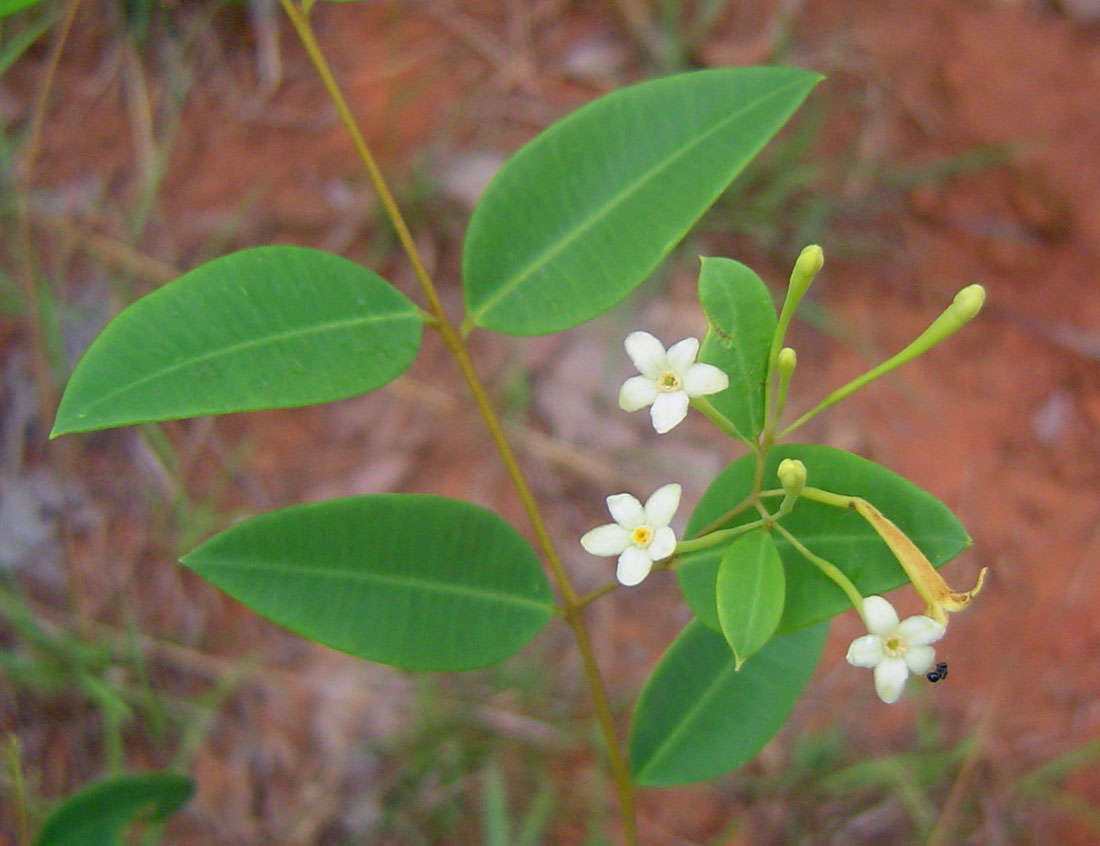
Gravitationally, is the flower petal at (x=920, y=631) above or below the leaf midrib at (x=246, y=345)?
below

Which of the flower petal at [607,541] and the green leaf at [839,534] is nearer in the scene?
the green leaf at [839,534]

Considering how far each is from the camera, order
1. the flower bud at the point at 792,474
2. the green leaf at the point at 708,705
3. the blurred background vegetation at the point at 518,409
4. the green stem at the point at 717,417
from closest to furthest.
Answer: the flower bud at the point at 792,474
the green stem at the point at 717,417
the green leaf at the point at 708,705
the blurred background vegetation at the point at 518,409

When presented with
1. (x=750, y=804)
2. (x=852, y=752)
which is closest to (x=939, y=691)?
(x=852, y=752)

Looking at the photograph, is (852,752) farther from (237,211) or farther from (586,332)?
(237,211)

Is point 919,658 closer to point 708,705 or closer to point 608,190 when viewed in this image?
point 708,705

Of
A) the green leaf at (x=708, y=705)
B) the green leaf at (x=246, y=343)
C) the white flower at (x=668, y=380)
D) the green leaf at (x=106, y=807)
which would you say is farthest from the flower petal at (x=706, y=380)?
the green leaf at (x=106, y=807)

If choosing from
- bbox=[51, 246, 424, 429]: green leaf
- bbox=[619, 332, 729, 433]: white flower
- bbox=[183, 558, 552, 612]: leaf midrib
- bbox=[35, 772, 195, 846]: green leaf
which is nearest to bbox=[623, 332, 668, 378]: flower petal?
bbox=[619, 332, 729, 433]: white flower

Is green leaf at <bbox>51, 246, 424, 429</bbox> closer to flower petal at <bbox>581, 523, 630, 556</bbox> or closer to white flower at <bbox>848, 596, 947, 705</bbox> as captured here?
flower petal at <bbox>581, 523, 630, 556</bbox>

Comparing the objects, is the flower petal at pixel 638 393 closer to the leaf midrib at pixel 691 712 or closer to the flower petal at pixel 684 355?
the flower petal at pixel 684 355
